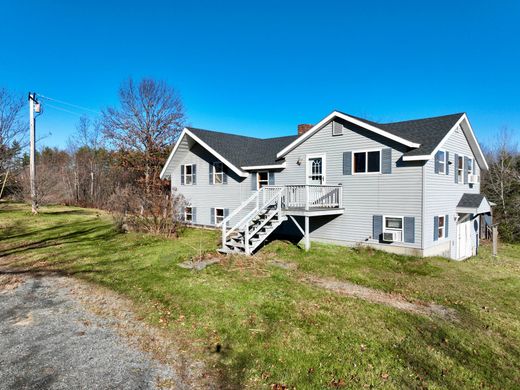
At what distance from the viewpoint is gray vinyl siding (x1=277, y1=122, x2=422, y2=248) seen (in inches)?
531

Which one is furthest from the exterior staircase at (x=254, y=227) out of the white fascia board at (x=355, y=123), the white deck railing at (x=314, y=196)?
the white fascia board at (x=355, y=123)

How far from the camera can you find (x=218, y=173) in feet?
66.6

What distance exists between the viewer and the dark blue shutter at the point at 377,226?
1421cm

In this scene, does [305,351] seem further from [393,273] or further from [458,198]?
[458,198]

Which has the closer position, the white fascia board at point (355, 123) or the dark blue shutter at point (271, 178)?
the white fascia board at point (355, 123)

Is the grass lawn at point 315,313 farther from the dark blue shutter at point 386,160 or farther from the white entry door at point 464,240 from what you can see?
the dark blue shutter at point 386,160

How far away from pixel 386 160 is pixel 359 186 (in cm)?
163

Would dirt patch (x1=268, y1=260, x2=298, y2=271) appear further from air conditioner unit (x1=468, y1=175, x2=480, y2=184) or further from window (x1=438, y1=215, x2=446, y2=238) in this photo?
air conditioner unit (x1=468, y1=175, x2=480, y2=184)

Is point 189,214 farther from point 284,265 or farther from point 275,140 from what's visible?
point 284,265

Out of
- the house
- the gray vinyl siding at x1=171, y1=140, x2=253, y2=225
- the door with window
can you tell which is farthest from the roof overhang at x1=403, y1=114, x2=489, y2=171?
the gray vinyl siding at x1=171, y1=140, x2=253, y2=225

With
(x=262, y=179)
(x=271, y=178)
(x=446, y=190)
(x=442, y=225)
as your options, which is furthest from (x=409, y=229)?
(x=262, y=179)

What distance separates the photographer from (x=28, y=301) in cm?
784

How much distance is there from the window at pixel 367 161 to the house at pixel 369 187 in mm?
44

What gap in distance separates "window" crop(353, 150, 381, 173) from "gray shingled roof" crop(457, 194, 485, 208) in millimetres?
5760
